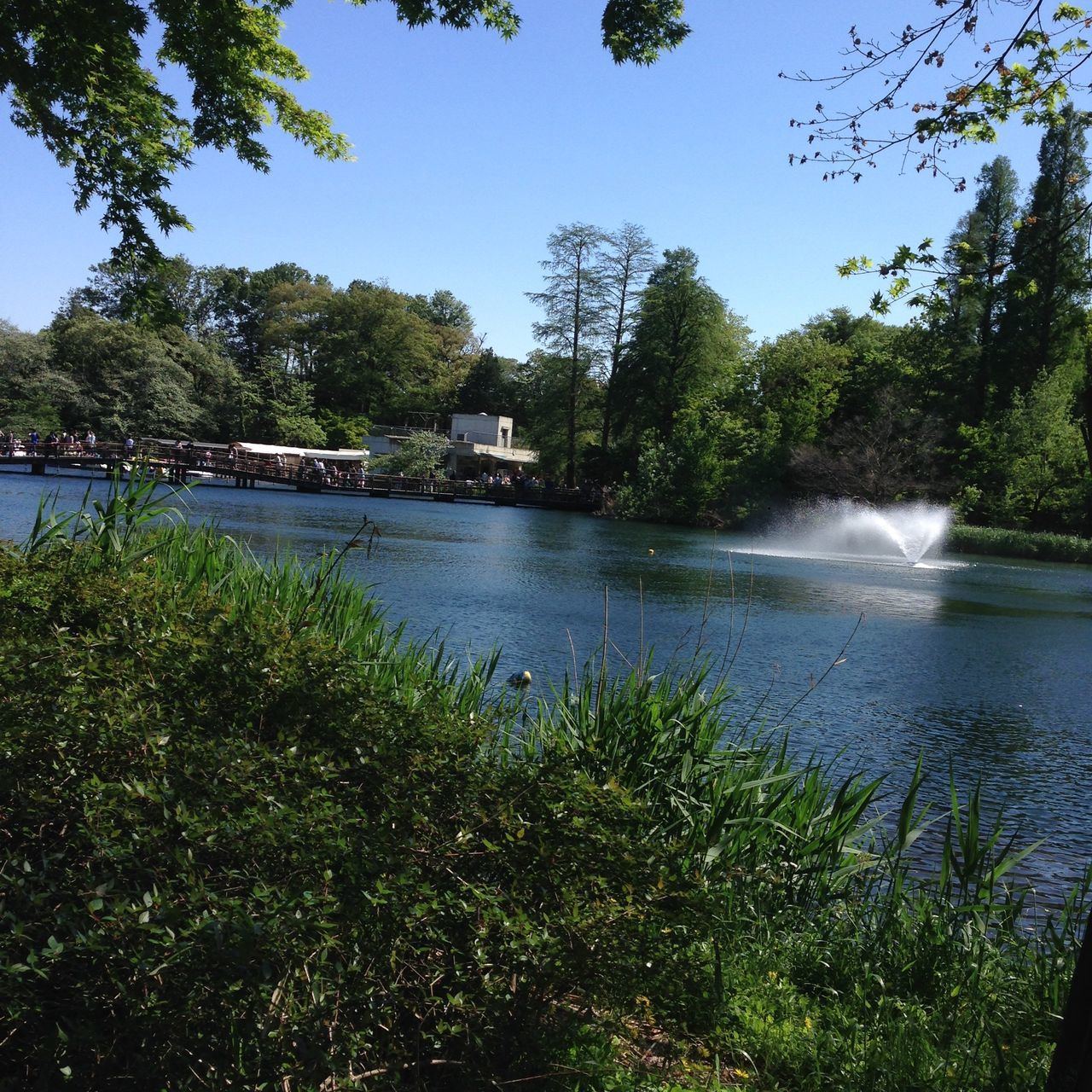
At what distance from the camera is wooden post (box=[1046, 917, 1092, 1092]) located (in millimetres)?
2297

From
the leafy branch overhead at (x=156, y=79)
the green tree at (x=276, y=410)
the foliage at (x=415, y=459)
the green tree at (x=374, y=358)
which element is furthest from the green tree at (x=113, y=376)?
the leafy branch overhead at (x=156, y=79)

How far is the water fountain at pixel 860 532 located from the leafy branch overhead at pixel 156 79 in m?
30.4

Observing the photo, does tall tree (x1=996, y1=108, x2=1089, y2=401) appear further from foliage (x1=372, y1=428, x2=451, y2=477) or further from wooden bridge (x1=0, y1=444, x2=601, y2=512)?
foliage (x1=372, y1=428, x2=451, y2=477)

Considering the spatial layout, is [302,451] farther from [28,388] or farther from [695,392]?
[695,392]

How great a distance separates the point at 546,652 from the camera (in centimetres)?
1407

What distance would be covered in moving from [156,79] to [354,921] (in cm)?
1066

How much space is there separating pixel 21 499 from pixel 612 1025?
32.8 meters

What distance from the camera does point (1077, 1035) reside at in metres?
2.34

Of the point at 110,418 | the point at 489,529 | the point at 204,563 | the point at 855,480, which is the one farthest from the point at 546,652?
the point at 110,418

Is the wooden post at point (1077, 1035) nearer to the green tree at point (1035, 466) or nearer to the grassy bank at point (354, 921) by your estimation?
the grassy bank at point (354, 921)

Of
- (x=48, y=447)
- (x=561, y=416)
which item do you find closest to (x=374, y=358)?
(x=561, y=416)

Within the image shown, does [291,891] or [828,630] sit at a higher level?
[291,891]

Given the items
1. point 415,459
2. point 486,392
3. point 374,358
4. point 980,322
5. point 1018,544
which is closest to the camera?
point 1018,544

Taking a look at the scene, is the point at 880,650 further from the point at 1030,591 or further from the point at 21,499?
the point at 21,499
